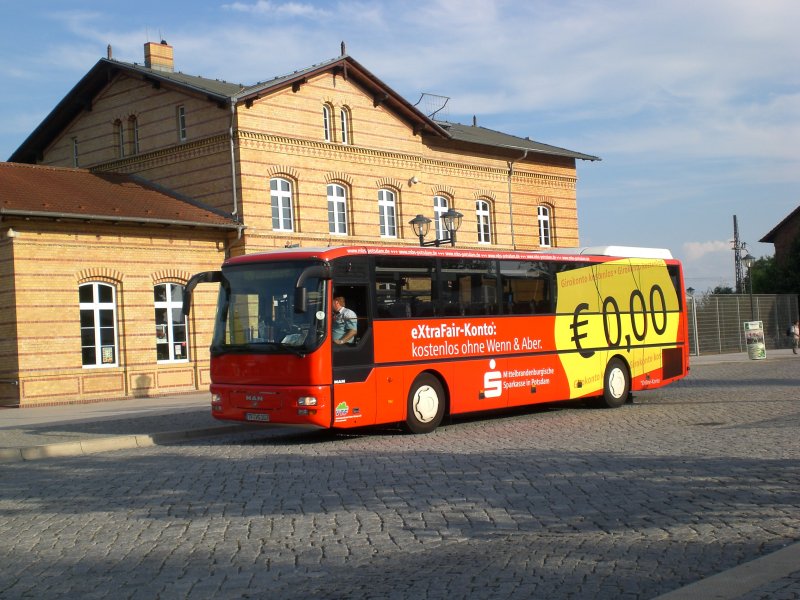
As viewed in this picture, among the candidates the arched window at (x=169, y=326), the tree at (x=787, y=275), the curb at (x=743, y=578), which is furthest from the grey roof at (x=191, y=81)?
the tree at (x=787, y=275)

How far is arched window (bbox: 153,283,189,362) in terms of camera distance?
2806 centimetres

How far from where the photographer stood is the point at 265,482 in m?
11.3

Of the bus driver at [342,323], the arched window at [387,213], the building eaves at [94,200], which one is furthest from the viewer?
the arched window at [387,213]

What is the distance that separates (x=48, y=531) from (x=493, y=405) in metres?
10.2

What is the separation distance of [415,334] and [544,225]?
26.1m

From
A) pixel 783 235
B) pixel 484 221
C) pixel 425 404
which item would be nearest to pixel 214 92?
pixel 484 221

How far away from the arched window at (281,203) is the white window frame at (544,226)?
13668 millimetres

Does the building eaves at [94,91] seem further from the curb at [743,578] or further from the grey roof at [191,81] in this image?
the curb at [743,578]

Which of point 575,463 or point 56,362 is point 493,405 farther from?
point 56,362

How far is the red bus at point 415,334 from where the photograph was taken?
15.5 metres

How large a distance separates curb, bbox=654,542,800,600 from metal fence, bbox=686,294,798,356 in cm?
3731

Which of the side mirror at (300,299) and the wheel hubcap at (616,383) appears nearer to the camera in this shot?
the side mirror at (300,299)

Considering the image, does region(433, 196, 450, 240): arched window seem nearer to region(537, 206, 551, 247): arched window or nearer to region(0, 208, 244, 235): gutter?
region(537, 206, 551, 247): arched window

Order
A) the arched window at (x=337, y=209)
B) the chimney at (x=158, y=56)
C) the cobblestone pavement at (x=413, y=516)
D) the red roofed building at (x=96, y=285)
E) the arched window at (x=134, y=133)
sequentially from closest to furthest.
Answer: the cobblestone pavement at (x=413, y=516) < the red roofed building at (x=96, y=285) < the arched window at (x=337, y=209) < the arched window at (x=134, y=133) < the chimney at (x=158, y=56)
